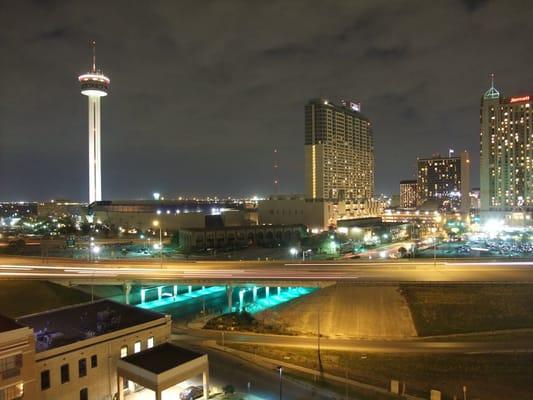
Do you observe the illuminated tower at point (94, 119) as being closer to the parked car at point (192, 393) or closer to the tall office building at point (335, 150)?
the tall office building at point (335, 150)

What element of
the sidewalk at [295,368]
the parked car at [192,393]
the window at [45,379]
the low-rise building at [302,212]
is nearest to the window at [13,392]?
the window at [45,379]

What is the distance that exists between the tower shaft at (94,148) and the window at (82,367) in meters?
116

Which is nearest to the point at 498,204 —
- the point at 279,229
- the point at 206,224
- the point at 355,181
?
the point at 355,181

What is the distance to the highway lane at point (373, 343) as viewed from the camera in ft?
101

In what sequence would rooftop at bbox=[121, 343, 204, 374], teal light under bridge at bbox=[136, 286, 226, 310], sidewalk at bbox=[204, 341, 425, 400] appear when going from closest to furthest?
rooftop at bbox=[121, 343, 204, 374] < sidewalk at bbox=[204, 341, 425, 400] < teal light under bridge at bbox=[136, 286, 226, 310]

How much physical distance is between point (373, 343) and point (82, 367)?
20522 mm

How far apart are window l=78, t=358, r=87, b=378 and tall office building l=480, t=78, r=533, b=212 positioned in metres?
131

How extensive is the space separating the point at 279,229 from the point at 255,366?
62143mm

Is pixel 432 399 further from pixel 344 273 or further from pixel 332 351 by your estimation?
pixel 344 273

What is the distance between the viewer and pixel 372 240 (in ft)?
307

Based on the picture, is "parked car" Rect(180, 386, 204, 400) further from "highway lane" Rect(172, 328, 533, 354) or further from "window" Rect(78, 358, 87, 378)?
"highway lane" Rect(172, 328, 533, 354)

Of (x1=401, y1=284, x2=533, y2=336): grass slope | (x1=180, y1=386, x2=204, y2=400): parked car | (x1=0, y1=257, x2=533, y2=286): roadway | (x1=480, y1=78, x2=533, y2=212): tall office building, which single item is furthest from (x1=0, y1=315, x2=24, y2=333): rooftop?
(x1=480, y1=78, x2=533, y2=212): tall office building

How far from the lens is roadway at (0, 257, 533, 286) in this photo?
40688 mm

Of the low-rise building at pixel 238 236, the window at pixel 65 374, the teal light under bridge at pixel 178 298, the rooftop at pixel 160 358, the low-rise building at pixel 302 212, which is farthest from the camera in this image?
the low-rise building at pixel 302 212
